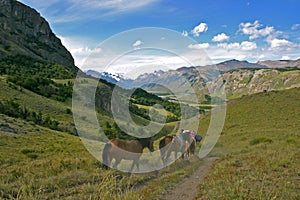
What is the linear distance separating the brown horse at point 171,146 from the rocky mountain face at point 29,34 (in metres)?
118

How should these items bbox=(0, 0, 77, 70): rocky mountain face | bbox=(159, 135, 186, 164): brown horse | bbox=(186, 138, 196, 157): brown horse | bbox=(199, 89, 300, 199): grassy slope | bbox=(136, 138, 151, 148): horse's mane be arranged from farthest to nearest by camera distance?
bbox=(0, 0, 77, 70): rocky mountain face → bbox=(186, 138, 196, 157): brown horse → bbox=(159, 135, 186, 164): brown horse → bbox=(136, 138, 151, 148): horse's mane → bbox=(199, 89, 300, 199): grassy slope

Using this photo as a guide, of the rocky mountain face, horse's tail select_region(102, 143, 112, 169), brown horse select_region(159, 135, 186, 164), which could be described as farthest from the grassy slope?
the rocky mountain face

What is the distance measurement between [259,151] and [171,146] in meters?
8.44

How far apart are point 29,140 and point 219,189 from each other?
2251 cm

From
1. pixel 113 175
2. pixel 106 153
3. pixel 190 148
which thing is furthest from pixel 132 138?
pixel 113 175

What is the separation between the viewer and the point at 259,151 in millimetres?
23984

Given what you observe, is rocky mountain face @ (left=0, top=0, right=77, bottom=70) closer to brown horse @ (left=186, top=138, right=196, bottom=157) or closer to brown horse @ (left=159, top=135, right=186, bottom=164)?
brown horse @ (left=186, top=138, right=196, bottom=157)

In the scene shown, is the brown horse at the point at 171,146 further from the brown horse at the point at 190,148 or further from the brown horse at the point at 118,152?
the brown horse at the point at 118,152

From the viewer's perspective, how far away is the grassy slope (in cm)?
1034

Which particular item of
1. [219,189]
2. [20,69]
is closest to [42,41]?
[20,69]

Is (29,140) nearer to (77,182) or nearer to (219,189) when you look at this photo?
(77,182)

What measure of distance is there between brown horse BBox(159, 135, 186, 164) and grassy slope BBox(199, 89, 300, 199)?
2.74 m

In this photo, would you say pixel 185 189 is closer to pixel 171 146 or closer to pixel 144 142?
pixel 144 142

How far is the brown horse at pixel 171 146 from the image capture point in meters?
19.6
